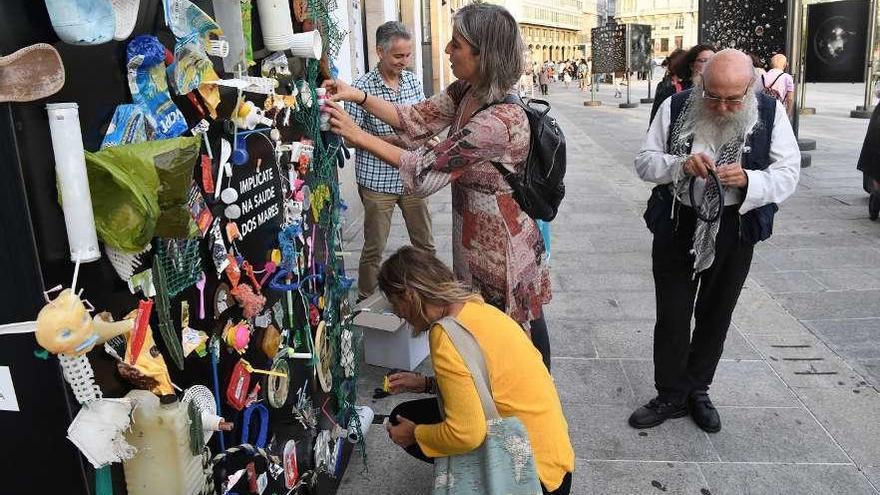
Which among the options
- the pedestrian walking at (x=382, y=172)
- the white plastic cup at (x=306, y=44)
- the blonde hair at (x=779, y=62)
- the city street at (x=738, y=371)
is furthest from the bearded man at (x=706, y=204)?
the blonde hair at (x=779, y=62)

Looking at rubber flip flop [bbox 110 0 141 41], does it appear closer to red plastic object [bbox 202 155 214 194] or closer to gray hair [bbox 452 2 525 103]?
red plastic object [bbox 202 155 214 194]

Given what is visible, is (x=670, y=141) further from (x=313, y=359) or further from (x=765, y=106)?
(x=313, y=359)

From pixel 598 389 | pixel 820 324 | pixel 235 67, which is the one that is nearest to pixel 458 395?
pixel 235 67

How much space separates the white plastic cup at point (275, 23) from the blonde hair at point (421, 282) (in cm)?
73

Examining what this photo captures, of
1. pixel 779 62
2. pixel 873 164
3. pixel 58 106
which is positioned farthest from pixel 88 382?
pixel 779 62

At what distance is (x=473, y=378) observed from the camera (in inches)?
72.8

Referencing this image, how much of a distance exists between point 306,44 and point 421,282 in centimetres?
84

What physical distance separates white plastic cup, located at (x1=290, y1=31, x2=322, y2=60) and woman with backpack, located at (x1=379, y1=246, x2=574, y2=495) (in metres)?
0.71

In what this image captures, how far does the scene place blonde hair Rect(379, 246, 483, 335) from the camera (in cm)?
199

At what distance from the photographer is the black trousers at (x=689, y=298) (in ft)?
9.66

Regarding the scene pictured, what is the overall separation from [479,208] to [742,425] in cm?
176

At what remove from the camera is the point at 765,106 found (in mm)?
2787

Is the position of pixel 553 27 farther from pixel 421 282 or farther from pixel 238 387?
pixel 238 387

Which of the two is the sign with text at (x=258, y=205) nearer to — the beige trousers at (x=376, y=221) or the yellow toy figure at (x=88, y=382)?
the yellow toy figure at (x=88, y=382)
